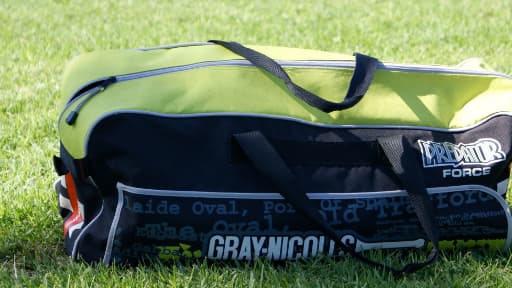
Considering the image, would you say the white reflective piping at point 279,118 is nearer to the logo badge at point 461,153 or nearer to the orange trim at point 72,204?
the logo badge at point 461,153

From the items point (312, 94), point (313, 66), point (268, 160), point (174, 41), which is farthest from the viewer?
point (174, 41)

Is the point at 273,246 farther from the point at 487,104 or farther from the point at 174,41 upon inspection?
the point at 174,41

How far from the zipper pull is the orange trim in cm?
21

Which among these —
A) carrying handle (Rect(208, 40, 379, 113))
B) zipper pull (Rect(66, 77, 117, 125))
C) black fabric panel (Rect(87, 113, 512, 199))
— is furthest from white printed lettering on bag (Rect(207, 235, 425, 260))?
zipper pull (Rect(66, 77, 117, 125))

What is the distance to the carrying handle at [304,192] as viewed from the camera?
6.26 feet

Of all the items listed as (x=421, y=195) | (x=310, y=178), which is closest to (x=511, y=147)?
(x=421, y=195)

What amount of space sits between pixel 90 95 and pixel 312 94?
22.2 inches

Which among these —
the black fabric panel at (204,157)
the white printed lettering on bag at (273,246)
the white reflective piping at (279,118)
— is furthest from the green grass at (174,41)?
the white reflective piping at (279,118)

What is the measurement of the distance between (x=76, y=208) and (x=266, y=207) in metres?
0.53

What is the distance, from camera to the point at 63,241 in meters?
2.20

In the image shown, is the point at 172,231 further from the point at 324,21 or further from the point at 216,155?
the point at 324,21

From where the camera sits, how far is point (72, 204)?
2141 mm

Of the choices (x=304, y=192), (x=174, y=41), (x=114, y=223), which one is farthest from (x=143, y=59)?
(x=174, y=41)

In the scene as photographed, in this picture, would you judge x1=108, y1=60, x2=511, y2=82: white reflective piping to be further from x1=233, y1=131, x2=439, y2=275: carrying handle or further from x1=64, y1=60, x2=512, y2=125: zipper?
x1=233, y1=131, x2=439, y2=275: carrying handle
